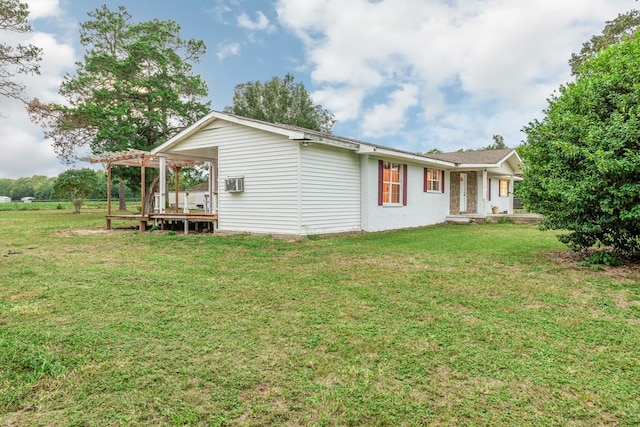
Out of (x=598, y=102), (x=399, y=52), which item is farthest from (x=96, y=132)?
(x=598, y=102)

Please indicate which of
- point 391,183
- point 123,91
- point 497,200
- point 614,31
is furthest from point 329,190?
point 614,31

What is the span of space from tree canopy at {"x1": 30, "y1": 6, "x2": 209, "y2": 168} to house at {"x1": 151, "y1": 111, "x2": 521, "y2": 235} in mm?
8809

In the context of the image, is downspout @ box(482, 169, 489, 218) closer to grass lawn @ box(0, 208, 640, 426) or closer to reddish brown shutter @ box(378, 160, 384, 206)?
reddish brown shutter @ box(378, 160, 384, 206)

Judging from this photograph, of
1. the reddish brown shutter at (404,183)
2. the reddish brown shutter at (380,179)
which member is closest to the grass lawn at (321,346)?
the reddish brown shutter at (380,179)

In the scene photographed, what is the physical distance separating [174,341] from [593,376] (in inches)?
119

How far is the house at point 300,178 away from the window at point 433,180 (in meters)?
0.19

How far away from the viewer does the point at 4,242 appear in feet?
30.4

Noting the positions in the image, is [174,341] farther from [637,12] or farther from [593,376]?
[637,12]

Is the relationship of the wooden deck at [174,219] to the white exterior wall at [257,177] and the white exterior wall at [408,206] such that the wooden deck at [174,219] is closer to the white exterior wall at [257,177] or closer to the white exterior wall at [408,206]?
the white exterior wall at [257,177]

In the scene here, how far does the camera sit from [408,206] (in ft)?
42.7

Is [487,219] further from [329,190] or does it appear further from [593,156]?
[593,156]

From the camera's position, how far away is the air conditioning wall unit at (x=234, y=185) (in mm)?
10289

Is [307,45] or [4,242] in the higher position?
[307,45]

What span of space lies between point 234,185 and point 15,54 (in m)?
8.76
